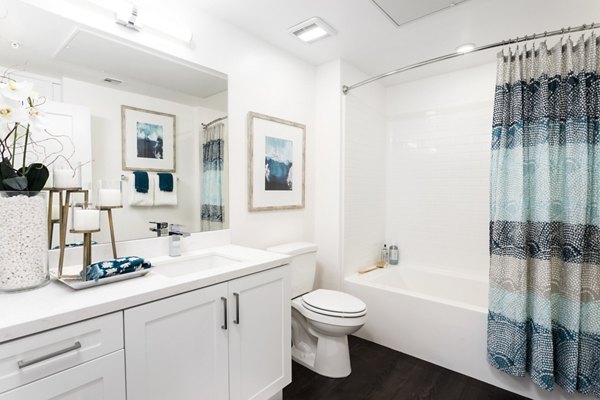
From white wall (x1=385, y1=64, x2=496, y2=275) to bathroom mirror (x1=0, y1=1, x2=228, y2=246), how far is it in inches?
79.6

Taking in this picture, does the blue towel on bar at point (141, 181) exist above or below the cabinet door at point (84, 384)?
above

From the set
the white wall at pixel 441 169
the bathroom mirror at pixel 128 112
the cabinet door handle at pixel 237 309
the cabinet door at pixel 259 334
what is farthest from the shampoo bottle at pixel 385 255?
the cabinet door handle at pixel 237 309

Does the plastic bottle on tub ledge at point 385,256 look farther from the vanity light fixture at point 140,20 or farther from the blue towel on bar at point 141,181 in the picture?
the vanity light fixture at point 140,20

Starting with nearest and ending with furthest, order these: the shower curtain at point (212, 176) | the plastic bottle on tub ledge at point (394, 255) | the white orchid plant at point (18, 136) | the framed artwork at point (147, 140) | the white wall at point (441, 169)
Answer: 1. the white orchid plant at point (18, 136)
2. the framed artwork at point (147, 140)
3. the shower curtain at point (212, 176)
4. the white wall at point (441, 169)
5. the plastic bottle on tub ledge at point (394, 255)

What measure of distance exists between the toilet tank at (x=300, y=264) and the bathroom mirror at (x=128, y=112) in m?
0.54

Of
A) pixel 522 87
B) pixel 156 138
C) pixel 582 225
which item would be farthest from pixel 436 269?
pixel 156 138

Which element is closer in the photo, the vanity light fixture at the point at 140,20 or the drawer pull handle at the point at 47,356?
the drawer pull handle at the point at 47,356

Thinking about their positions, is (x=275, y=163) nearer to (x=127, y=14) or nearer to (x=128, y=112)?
(x=128, y=112)

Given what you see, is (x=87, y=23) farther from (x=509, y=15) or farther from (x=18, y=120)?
(x=509, y=15)

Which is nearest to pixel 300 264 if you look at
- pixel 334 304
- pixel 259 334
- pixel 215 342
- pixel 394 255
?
pixel 334 304

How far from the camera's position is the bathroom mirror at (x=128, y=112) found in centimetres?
132

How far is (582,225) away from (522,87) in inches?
34.8

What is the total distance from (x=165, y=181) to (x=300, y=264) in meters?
1.16

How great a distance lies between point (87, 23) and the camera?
1437 millimetres
